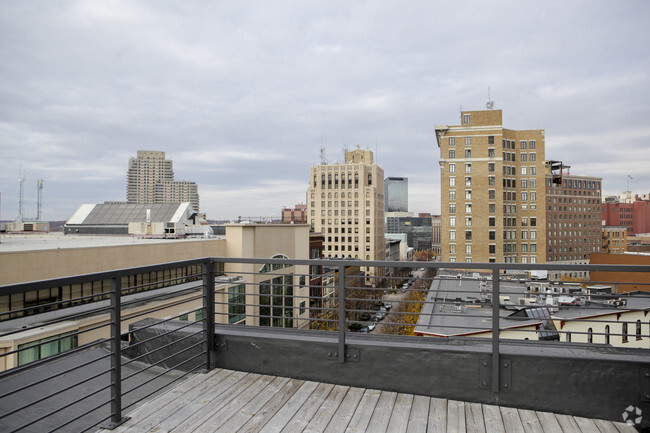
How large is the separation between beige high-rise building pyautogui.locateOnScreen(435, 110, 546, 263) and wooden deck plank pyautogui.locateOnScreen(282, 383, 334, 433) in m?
56.6

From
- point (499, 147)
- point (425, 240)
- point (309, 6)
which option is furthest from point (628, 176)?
point (309, 6)

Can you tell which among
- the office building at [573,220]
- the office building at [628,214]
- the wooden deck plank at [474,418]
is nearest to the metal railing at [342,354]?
the wooden deck plank at [474,418]

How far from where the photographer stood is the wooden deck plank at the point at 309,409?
308 centimetres

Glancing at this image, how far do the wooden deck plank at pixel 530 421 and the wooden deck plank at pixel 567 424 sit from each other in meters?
0.18

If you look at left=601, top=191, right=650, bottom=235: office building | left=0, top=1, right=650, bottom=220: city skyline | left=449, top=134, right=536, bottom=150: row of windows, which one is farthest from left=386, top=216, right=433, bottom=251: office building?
left=449, top=134, right=536, bottom=150: row of windows

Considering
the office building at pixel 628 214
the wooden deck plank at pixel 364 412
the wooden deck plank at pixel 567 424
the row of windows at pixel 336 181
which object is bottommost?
the wooden deck plank at pixel 567 424

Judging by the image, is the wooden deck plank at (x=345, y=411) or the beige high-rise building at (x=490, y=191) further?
the beige high-rise building at (x=490, y=191)

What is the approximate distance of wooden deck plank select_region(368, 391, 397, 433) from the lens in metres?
3.07

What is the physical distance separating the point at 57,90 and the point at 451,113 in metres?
67.5

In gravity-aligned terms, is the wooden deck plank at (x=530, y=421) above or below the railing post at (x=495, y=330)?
below

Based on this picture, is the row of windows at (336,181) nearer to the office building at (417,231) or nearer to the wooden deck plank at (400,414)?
the office building at (417,231)

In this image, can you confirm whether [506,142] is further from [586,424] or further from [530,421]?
[530,421]

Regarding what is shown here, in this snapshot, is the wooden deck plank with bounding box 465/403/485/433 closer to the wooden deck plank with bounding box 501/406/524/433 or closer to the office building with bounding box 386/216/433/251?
the wooden deck plank with bounding box 501/406/524/433

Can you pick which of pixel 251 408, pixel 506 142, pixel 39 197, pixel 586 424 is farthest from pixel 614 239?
pixel 39 197
